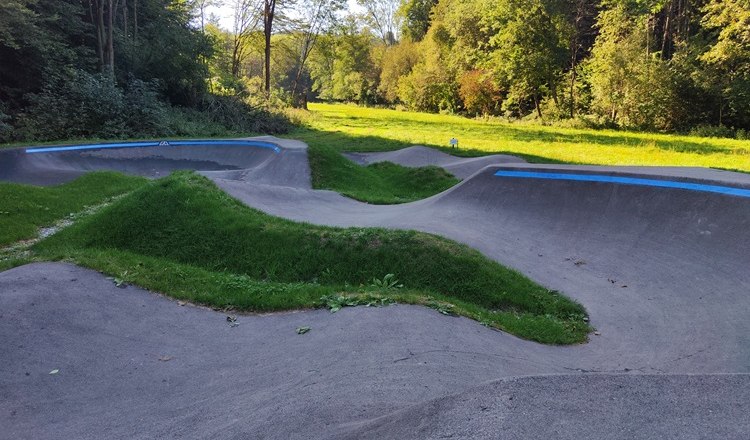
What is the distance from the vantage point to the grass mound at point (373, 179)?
51.8 feet

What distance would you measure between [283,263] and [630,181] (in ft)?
24.4

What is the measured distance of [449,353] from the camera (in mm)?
4625

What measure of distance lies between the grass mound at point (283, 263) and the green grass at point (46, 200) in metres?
1.22

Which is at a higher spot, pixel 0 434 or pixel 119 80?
pixel 119 80

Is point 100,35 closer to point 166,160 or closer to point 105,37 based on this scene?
point 105,37

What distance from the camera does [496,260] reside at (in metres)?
8.09

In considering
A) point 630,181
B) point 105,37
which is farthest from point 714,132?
point 105,37

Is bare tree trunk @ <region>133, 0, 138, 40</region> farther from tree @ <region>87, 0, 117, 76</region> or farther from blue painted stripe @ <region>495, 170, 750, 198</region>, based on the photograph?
blue painted stripe @ <region>495, 170, 750, 198</region>

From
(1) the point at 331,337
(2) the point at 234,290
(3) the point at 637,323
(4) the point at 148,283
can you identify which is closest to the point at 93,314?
(4) the point at 148,283

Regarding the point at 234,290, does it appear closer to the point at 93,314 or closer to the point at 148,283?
the point at 148,283

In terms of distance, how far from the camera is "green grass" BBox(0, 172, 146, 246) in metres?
9.90

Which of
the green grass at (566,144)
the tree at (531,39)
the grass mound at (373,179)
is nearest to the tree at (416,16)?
the tree at (531,39)

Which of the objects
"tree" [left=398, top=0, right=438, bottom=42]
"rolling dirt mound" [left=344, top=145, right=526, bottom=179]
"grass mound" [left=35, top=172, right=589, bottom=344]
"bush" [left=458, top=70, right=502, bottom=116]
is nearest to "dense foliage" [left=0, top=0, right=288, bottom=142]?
"rolling dirt mound" [left=344, top=145, right=526, bottom=179]

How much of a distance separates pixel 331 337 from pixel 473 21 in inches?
1953
